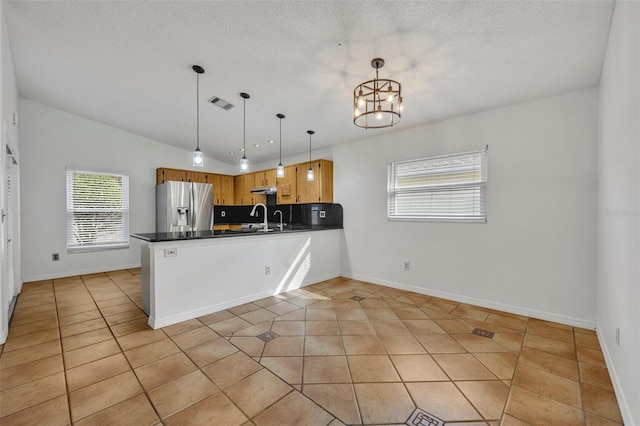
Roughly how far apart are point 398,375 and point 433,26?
2630 mm

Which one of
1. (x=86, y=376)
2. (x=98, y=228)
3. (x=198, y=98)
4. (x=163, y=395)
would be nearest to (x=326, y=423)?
(x=163, y=395)

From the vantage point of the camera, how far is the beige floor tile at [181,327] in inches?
108

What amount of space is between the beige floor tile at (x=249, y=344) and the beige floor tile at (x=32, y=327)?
2.01m

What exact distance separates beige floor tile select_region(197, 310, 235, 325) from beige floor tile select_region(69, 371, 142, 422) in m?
1.01

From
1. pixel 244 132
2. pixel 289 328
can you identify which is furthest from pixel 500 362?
pixel 244 132

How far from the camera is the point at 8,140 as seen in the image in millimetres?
3006

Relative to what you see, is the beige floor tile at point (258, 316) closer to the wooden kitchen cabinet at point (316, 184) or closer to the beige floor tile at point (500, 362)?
the beige floor tile at point (500, 362)

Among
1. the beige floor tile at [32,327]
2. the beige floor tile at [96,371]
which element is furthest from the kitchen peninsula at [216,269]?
the beige floor tile at [32,327]

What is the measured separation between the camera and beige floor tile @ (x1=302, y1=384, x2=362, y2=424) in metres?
1.62

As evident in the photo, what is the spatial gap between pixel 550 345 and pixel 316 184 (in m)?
3.75

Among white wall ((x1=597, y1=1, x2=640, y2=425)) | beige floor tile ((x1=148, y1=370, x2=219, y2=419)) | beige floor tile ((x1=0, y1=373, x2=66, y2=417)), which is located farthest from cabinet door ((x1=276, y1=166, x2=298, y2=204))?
white wall ((x1=597, y1=1, x2=640, y2=425))

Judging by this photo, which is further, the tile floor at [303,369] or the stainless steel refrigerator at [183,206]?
the stainless steel refrigerator at [183,206]

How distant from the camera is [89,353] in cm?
234

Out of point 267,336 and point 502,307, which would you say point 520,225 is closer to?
point 502,307
